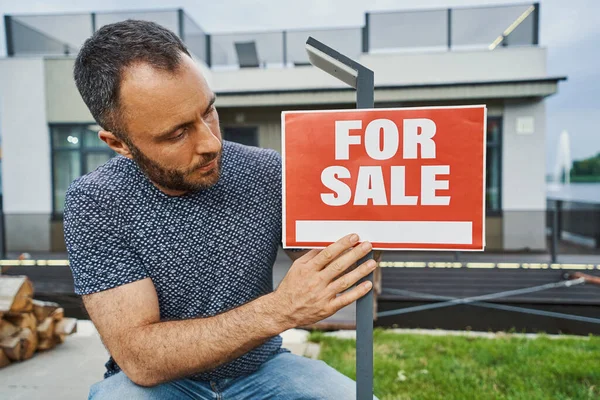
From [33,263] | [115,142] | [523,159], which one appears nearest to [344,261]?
[115,142]

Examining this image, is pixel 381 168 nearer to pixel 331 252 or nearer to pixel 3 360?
pixel 331 252

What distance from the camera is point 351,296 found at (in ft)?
3.33

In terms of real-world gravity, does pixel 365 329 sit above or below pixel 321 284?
below

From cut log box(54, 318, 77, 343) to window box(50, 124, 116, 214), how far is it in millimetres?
6495

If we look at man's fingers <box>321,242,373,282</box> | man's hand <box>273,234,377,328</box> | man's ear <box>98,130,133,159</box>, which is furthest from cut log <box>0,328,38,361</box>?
man's fingers <box>321,242,373,282</box>

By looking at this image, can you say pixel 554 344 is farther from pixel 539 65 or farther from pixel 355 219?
pixel 539 65

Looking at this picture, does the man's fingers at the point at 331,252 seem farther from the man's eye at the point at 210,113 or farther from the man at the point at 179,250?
the man's eye at the point at 210,113

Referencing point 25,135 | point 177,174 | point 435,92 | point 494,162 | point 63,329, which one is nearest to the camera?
point 177,174

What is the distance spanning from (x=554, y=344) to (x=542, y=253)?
514 cm

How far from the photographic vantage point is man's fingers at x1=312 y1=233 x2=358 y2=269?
1.00 m

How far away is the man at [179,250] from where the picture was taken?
43.2 inches

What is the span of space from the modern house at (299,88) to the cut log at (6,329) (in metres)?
5.93

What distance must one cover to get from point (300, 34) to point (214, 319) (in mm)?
9340

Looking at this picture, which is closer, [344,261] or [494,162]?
[344,261]
